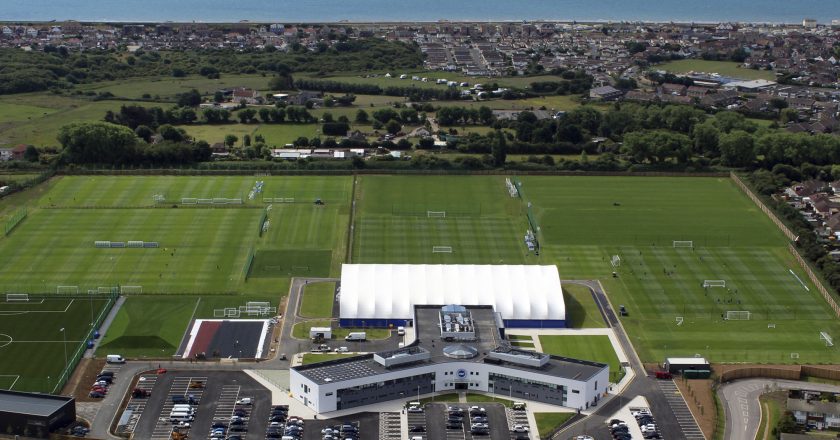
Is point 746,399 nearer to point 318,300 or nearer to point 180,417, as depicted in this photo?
point 318,300

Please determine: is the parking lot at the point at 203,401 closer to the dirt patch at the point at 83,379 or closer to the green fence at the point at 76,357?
the dirt patch at the point at 83,379

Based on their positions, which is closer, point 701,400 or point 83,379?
point 701,400

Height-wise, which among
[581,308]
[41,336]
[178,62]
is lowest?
[178,62]

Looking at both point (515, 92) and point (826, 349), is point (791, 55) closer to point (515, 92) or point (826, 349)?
point (515, 92)

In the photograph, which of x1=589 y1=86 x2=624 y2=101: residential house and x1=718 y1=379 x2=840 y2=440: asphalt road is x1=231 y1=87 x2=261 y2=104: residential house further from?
x1=718 y1=379 x2=840 y2=440: asphalt road


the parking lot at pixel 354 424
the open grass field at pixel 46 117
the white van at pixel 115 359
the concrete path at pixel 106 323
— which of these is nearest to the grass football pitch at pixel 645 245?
the concrete path at pixel 106 323

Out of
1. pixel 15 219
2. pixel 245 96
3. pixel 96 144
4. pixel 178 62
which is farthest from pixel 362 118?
pixel 178 62

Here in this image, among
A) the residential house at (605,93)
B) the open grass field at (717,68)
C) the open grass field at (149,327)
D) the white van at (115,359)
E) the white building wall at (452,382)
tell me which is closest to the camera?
the white building wall at (452,382)
